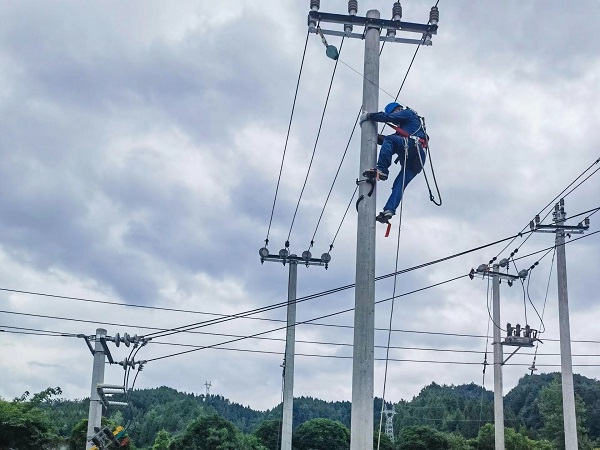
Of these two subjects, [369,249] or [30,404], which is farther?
[30,404]

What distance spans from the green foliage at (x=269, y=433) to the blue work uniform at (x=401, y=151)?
4375cm

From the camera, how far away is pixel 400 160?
397 inches

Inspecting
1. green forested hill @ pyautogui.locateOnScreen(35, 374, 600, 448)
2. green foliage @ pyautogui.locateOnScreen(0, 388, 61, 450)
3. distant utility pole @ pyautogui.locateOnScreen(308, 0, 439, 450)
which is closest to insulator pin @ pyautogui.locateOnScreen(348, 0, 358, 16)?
distant utility pole @ pyautogui.locateOnScreen(308, 0, 439, 450)

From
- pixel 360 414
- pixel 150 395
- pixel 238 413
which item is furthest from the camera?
pixel 238 413

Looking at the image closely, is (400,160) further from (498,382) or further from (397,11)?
(498,382)

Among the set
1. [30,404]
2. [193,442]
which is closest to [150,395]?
[193,442]

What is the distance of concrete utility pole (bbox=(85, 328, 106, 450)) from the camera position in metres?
17.2

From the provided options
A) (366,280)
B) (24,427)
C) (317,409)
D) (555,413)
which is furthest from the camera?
(317,409)

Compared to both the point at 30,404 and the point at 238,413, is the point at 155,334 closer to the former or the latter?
the point at 30,404

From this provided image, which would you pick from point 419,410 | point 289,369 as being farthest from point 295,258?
point 419,410

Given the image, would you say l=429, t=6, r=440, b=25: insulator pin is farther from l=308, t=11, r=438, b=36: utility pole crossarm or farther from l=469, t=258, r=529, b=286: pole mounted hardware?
l=469, t=258, r=529, b=286: pole mounted hardware

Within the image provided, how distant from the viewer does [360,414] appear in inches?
324

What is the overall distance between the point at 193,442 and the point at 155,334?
3099 centimetres

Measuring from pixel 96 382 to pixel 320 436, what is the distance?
36595mm
